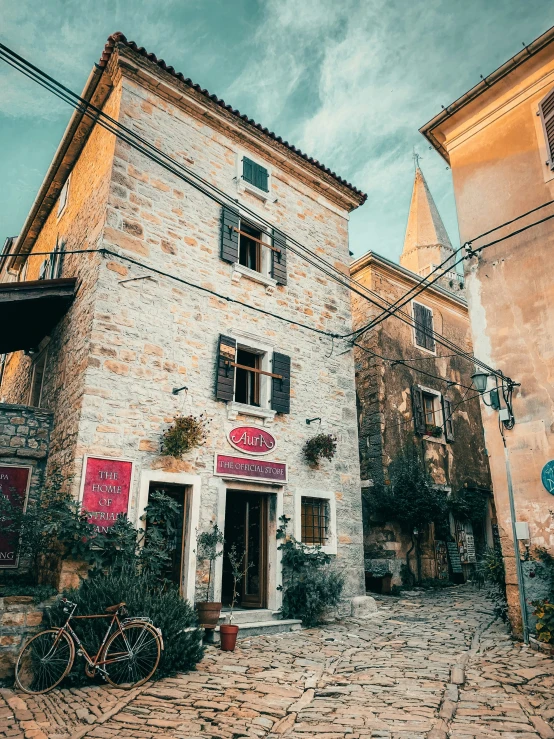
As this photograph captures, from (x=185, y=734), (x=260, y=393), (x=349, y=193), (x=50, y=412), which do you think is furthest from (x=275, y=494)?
(x=349, y=193)


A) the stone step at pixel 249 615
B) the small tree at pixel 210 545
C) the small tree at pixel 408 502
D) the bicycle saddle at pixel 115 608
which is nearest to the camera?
the bicycle saddle at pixel 115 608

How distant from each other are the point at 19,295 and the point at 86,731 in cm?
648

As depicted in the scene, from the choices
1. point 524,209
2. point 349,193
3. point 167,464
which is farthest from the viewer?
point 349,193

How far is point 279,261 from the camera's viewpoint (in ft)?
35.6

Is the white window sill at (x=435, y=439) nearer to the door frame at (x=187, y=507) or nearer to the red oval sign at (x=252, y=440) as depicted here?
the red oval sign at (x=252, y=440)

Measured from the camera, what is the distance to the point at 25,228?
45.7 feet

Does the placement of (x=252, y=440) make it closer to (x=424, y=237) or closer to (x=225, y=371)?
(x=225, y=371)

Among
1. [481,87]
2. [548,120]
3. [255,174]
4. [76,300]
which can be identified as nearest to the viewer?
[548,120]

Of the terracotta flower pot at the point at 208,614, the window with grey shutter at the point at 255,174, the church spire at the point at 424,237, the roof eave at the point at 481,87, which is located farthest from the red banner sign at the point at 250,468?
the church spire at the point at 424,237

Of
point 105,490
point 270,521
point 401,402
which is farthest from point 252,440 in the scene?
point 401,402

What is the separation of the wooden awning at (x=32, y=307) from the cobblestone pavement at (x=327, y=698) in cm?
571

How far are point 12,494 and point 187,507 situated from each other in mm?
2794

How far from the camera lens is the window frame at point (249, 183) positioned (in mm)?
10562

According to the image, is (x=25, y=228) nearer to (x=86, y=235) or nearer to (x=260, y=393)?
(x=86, y=235)
